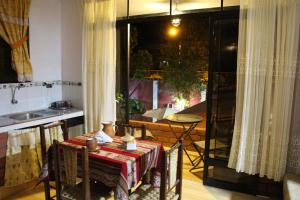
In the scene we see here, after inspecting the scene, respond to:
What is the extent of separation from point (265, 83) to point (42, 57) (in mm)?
3000

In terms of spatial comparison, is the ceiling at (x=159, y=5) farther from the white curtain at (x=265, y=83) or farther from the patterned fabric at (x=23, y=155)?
the patterned fabric at (x=23, y=155)

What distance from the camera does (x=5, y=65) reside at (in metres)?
3.46

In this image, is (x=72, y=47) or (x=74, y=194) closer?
(x=74, y=194)

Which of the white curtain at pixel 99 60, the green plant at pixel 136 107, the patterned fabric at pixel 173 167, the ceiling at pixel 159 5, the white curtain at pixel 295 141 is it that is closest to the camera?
the patterned fabric at pixel 173 167

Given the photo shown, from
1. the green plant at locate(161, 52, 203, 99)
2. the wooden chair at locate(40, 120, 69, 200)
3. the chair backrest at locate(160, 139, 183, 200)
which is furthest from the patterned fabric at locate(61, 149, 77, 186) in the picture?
the green plant at locate(161, 52, 203, 99)

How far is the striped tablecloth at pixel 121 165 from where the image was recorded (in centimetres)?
207

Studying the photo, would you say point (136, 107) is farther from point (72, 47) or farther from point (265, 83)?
point (265, 83)

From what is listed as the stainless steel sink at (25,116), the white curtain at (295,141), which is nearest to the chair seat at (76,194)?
the stainless steel sink at (25,116)

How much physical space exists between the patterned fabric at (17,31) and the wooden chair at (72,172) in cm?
181

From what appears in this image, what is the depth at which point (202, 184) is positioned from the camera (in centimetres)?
341

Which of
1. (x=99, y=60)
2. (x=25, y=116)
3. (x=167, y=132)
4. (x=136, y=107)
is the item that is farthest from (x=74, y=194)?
(x=136, y=107)

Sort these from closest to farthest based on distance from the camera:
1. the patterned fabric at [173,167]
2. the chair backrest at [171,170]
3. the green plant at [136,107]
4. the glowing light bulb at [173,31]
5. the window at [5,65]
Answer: the chair backrest at [171,170] → the patterned fabric at [173,167] → the window at [5,65] → the green plant at [136,107] → the glowing light bulb at [173,31]

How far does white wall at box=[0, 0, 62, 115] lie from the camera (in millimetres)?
3658

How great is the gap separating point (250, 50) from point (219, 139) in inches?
44.2
